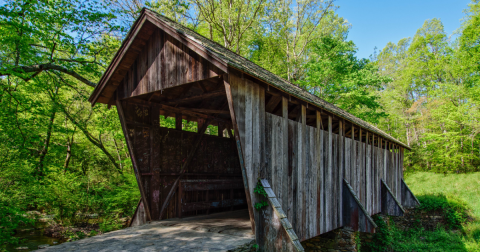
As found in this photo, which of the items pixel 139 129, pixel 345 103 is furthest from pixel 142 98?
pixel 345 103

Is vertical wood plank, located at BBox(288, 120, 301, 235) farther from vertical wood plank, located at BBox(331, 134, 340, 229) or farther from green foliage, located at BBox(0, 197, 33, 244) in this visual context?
green foliage, located at BBox(0, 197, 33, 244)

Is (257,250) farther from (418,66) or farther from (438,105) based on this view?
(418,66)

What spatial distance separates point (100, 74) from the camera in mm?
10414

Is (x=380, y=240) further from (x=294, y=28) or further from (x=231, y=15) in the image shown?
(x=294, y=28)

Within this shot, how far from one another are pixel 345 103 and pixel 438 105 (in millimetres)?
11340

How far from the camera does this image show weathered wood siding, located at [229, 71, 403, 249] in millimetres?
4785

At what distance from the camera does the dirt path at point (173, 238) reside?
4211 mm

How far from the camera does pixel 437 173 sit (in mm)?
23547

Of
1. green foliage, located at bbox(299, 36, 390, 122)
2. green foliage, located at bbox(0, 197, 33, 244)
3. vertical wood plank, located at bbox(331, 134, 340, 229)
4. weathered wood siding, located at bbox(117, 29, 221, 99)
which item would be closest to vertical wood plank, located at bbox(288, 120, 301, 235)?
vertical wood plank, located at bbox(331, 134, 340, 229)

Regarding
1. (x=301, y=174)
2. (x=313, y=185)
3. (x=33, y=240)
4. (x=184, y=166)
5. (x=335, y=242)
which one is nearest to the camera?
(x=301, y=174)

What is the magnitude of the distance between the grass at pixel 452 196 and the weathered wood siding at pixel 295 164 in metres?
5.35

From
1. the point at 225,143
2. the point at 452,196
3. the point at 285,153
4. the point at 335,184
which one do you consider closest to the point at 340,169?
the point at 335,184

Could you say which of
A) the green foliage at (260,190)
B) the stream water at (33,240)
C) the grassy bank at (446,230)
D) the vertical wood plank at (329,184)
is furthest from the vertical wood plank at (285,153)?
the grassy bank at (446,230)

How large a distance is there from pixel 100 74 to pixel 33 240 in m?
6.10
